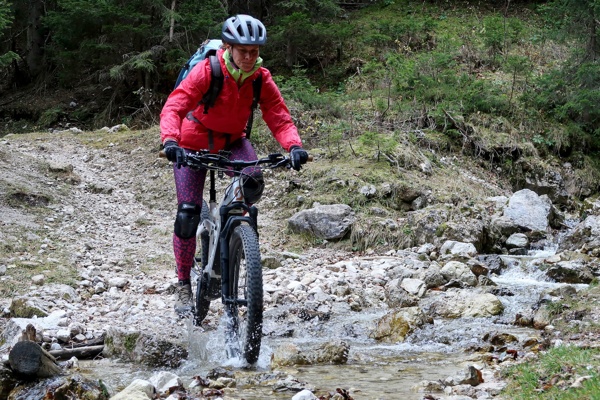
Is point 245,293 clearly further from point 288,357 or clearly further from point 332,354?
point 332,354

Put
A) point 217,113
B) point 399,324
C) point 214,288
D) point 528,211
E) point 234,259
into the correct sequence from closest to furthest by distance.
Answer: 1. point 234,259
2. point 217,113
3. point 214,288
4. point 399,324
5. point 528,211

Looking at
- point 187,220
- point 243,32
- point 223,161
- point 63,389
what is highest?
point 243,32

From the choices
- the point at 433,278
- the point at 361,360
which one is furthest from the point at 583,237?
the point at 361,360

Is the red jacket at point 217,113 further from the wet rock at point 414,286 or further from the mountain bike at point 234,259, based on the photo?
the wet rock at point 414,286

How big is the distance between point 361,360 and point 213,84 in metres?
2.16

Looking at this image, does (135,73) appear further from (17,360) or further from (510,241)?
(17,360)

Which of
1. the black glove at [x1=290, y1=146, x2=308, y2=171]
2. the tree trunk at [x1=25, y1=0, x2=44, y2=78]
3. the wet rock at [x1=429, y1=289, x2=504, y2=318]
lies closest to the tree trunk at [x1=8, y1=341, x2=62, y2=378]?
the black glove at [x1=290, y1=146, x2=308, y2=171]

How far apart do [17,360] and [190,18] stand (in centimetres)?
1369

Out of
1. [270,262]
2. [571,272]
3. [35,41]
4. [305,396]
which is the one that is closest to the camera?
[305,396]

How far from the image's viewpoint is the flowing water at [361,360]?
3.62 metres

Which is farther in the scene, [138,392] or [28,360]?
[28,360]

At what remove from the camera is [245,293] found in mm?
4305

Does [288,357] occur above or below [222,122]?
below

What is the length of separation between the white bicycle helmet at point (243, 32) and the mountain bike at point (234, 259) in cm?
76
